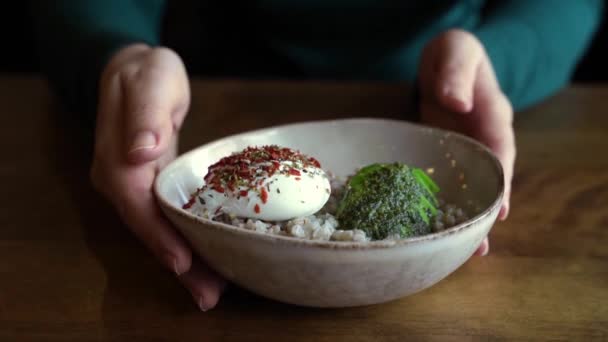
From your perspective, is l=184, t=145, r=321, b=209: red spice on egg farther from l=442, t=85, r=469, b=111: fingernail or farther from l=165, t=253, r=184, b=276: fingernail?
l=442, t=85, r=469, b=111: fingernail

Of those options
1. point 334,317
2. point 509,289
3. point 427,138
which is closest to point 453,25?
point 427,138

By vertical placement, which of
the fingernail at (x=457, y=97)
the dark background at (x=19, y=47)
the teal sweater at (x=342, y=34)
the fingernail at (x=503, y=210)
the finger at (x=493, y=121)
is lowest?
the dark background at (x=19, y=47)

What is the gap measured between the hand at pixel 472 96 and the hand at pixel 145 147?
429 millimetres

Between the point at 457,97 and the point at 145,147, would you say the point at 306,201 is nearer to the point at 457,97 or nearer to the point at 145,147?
the point at 145,147

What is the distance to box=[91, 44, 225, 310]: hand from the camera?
69 centimetres

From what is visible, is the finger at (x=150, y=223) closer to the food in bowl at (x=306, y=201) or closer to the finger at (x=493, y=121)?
the food in bowl at (x=306, y=201)

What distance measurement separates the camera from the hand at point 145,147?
0.69 m

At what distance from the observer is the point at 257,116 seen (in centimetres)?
142

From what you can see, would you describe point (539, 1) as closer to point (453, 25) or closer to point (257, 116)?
point (453, 25)

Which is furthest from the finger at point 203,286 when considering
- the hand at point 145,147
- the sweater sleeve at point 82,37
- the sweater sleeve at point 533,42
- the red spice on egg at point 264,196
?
the sweater sleeve at point 533,42

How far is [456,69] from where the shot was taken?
3.21 ft

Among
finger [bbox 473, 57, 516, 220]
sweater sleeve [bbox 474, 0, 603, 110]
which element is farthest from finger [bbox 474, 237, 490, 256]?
sweater sleeve [bbox 474, 0, 603, 110]

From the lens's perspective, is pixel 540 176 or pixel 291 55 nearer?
pixel 540 176

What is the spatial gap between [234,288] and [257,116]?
0.75 meters
